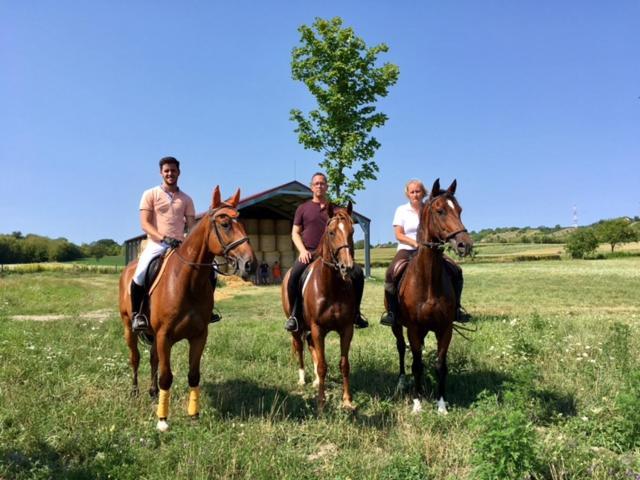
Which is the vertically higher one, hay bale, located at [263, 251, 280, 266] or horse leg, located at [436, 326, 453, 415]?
hay bale, located at [263, 251, 280, 266]

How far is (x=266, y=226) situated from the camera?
31328 mm

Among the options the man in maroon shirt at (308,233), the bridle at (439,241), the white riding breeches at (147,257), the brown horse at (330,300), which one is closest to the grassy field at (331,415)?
the brown horse at (330,300)

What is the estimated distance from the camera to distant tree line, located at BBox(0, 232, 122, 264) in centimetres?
7494

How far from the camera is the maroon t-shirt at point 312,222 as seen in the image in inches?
263

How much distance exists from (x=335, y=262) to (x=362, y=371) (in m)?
2.76

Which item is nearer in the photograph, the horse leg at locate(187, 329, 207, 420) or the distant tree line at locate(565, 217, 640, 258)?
the horse leg at locate(187, 329, 207, 420)

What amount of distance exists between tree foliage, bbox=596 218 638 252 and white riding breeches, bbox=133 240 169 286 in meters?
85.2

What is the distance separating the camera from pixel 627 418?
429cm

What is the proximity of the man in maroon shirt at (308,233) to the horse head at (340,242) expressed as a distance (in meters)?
0.87

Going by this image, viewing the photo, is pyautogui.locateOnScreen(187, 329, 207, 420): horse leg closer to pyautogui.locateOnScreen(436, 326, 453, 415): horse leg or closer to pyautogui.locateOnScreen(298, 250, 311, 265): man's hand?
pyautogui.locateOnScreen(298, 250, 311, 265): man's hand

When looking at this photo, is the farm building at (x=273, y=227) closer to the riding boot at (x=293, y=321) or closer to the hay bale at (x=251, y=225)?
the hay bale at (x=251, y=225)

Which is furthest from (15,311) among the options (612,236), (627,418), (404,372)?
(612,236)

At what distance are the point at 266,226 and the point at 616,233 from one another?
228 ft

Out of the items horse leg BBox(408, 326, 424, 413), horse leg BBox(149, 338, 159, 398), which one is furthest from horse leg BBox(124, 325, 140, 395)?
horse leg BBox(408, 326, 424, 413)
